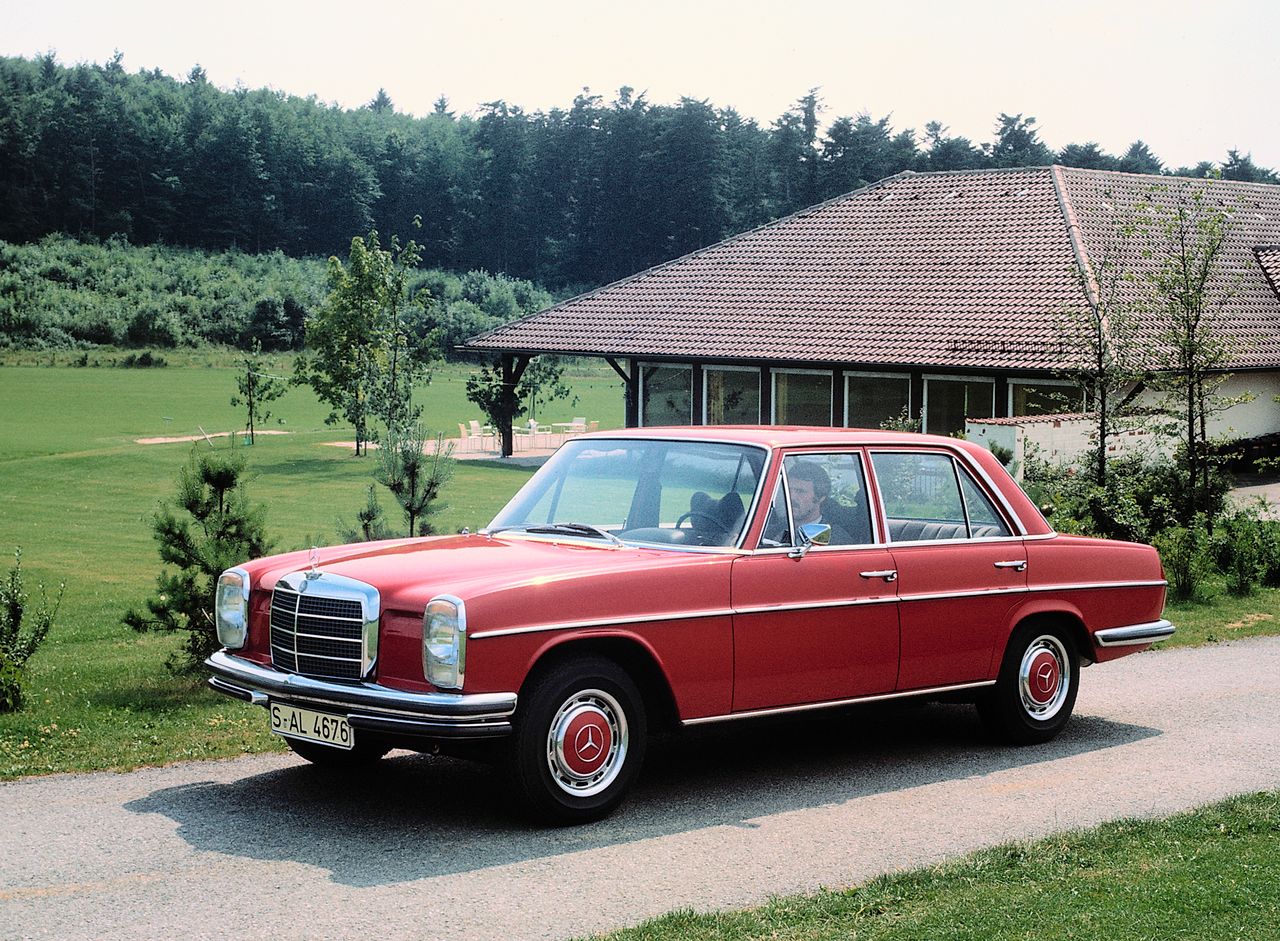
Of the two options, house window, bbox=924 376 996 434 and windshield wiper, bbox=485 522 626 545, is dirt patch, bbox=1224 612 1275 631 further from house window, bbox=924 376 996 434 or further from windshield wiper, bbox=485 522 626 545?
house window, bbox=924 376 996 434

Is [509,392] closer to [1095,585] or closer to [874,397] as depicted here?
[874,397]

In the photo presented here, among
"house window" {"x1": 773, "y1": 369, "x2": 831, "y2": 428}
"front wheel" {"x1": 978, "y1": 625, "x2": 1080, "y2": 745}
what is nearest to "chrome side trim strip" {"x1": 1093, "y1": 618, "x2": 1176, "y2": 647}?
"front wheel" {"x1": 978, "y1": 625, "x2": 1080, "y2": 745}

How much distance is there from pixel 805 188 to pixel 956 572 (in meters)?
117

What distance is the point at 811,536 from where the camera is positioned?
24.7 feet

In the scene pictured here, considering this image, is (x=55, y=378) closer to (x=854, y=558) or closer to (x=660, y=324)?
(x=660, y=324)

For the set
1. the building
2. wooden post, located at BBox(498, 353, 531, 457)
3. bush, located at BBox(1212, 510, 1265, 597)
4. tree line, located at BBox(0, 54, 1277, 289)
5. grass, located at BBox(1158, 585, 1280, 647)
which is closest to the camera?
grass, located at BBox(1158, 585, 1280, 647)

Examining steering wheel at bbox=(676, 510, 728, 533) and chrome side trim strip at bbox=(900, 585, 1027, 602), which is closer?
steering wheel at bbox=(676, 510, 728, 533)

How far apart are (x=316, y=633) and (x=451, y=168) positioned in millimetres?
136256

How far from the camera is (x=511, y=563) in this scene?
7152 millimetres

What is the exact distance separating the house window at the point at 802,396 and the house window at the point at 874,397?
0.76m

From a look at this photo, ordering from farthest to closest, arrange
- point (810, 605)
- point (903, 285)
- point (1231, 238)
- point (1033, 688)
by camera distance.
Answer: point (1231, 238), point (903, 285), point (1033, 688), point (810, 605)

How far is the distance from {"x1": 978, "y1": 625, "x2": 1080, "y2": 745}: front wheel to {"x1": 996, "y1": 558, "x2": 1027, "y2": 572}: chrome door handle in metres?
0.35

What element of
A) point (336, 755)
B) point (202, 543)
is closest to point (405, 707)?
point (336, 755)

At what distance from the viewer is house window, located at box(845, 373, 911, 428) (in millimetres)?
36281
